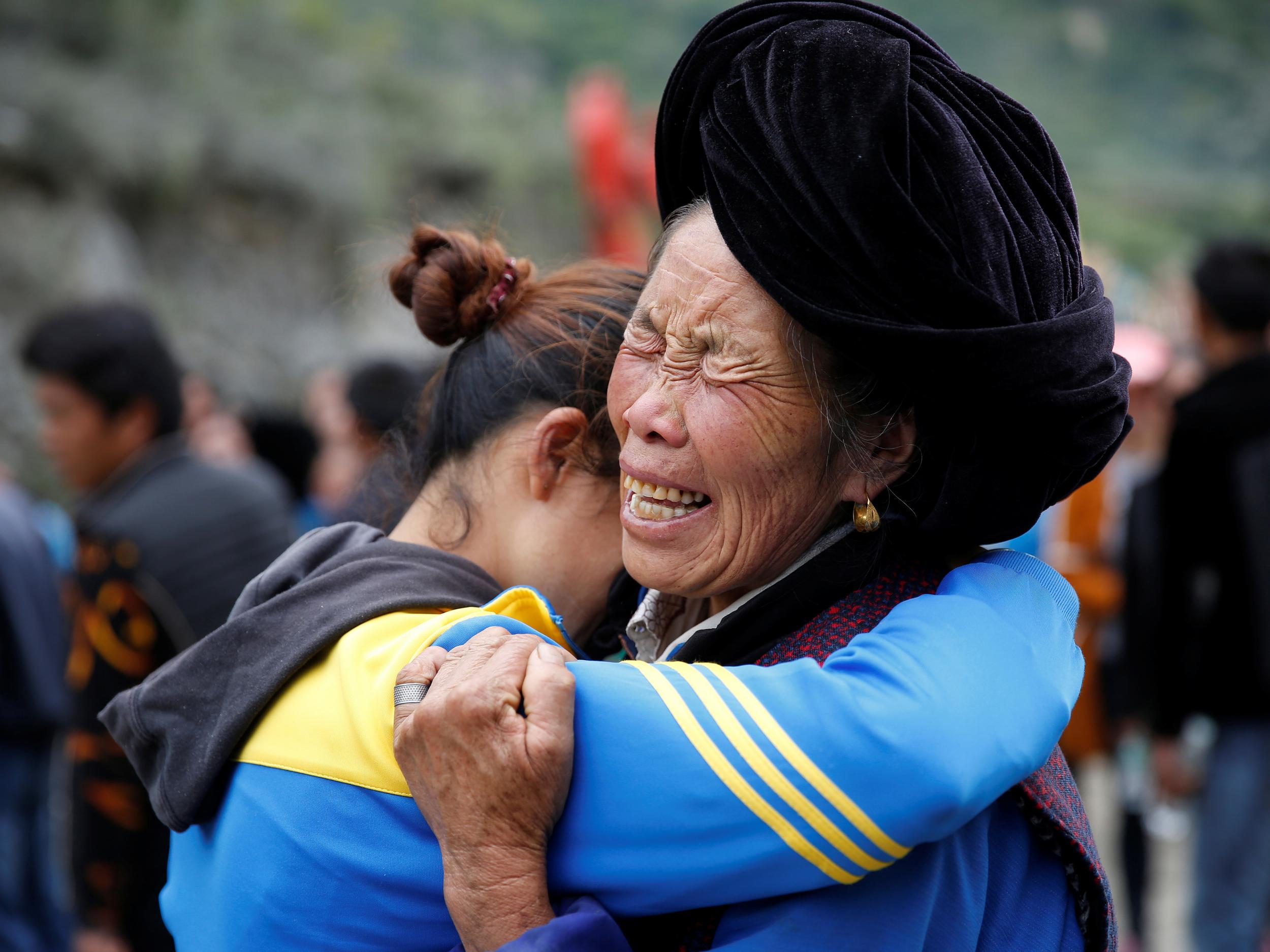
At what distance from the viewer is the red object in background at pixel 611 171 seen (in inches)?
674

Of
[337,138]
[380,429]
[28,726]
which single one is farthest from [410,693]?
[337,138]

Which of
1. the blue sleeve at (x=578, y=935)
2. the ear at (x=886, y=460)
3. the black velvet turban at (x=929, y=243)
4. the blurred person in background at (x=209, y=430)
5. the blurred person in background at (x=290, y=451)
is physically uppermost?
the black velvet turban at (x=929, y=243)

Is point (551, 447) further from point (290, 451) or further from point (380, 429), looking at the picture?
point (290, 451)

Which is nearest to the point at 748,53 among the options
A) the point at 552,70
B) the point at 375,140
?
the point at 375,140

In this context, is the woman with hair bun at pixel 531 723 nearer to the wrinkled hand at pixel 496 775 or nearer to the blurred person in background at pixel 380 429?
the wrinkled hand at pixel 496 775

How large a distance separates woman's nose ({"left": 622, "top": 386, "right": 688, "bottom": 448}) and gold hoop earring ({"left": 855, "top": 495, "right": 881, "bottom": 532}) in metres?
0.24

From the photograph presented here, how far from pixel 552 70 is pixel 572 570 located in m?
23.6

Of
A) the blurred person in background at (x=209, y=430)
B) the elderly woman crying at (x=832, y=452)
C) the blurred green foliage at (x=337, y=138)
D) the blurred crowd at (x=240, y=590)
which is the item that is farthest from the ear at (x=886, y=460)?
the blurred green foliage at (x=337, y=138)

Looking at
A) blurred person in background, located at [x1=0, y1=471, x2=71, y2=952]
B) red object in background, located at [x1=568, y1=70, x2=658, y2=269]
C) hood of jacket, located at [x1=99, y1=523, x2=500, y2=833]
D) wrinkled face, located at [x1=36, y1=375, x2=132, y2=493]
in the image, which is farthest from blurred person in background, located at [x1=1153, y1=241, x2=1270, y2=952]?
Result: red object in background, located at [x1=568, y1=70, x2=658, y2=269]

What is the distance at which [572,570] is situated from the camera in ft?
6.14

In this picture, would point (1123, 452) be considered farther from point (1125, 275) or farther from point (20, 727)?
point (1125, 275)

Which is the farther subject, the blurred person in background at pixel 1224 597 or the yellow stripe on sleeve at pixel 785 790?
the blurred person in background at pixel 1224 597

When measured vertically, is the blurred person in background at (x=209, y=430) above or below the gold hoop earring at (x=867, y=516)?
below

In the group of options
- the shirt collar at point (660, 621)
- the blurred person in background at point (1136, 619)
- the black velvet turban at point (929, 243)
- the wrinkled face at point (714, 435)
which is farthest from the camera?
the blurred person in background at point (1136, 619)
